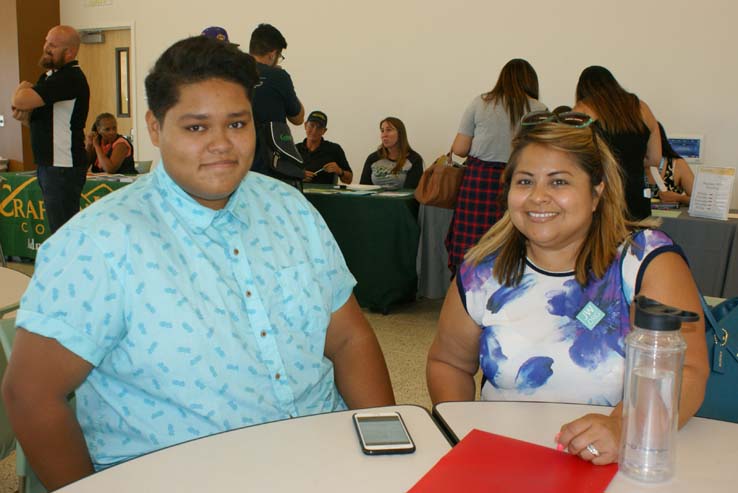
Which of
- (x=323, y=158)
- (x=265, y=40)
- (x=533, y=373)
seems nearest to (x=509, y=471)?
(x=533, y=373)

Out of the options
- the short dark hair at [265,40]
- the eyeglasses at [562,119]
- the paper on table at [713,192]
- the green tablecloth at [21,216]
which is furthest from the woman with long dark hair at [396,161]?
the eyeglasses at [562,119]

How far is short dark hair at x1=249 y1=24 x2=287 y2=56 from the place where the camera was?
3.56 metres

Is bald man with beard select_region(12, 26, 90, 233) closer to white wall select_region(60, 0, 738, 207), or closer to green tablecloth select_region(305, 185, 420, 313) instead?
green tablecloth select_region(305, 185, 420, 313)

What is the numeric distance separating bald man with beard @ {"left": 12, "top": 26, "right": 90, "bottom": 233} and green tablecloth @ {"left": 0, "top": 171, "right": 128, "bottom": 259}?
132 cm

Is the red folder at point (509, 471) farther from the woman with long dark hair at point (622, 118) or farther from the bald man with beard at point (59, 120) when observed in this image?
the bald man with beard at point (59, 120)

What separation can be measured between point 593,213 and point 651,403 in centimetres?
70

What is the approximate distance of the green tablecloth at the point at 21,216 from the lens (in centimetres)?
548

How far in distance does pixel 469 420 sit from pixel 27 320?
2.45 feet

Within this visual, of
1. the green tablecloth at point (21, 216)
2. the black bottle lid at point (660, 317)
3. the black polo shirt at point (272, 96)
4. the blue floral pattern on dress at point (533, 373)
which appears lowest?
the green tablecloth at point (21, 216)

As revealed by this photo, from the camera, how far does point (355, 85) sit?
Answer: 6297 mm

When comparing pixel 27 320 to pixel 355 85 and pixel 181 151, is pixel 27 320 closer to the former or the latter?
pixel 181 151

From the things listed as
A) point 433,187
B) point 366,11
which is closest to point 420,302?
point 433,187

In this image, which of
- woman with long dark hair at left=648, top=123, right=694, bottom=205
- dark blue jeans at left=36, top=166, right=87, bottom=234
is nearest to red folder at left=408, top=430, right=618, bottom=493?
woman with long dark hair at left=648, top=123, right=694, bottom=205

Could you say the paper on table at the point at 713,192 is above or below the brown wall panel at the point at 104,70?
below
